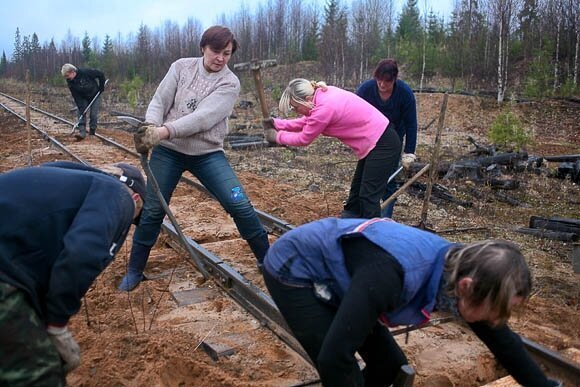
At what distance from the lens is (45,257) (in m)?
2.12

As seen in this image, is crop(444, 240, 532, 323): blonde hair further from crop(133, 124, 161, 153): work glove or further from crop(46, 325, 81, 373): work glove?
crop(133, 124, 161, 153): work glove

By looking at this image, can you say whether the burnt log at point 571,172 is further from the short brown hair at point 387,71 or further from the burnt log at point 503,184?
the short brown hair at point 387,71

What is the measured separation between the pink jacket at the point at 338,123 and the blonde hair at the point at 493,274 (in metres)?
2.79

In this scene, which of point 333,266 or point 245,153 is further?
point 245,153

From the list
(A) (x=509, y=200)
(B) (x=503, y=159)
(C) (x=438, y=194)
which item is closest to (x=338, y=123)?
(C) (x=438, y=194)

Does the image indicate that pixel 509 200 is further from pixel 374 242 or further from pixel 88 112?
pixel 88 112

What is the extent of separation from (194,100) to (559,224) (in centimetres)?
492

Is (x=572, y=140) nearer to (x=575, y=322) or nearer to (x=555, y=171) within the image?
(x=555, y=171)

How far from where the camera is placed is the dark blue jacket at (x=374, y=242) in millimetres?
2211

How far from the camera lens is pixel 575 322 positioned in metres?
4.53

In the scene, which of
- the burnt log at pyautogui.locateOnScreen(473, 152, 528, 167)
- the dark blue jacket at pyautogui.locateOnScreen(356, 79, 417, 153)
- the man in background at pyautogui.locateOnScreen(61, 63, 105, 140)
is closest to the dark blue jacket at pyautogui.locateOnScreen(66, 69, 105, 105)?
the man in background at pyautogui.locateOnScreen(61, 63, 105, 140)

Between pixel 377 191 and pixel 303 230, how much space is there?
2.95 metres

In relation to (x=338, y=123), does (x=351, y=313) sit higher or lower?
lower

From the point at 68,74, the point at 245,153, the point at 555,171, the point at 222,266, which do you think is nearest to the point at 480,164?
the point at 555,171
